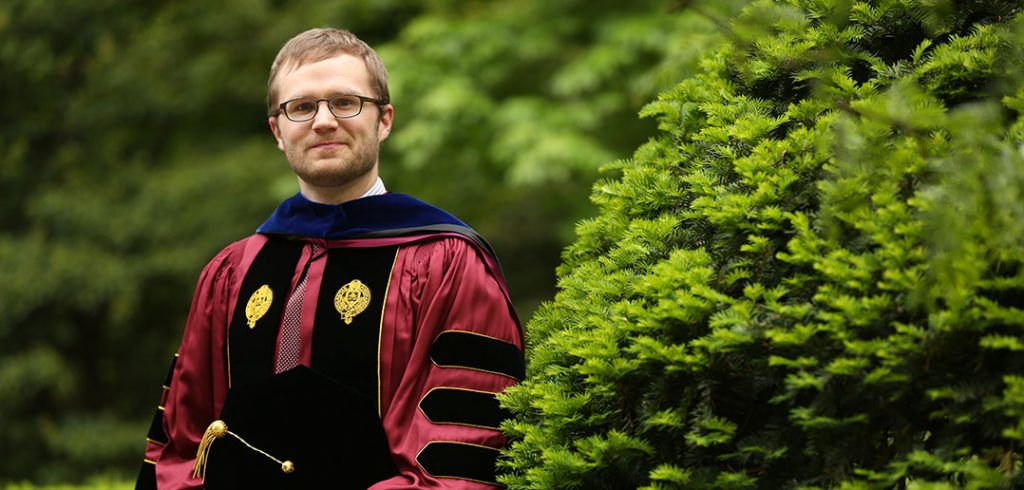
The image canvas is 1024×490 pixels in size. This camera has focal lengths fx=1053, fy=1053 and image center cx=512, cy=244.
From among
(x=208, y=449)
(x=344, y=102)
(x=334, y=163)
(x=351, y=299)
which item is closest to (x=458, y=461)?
(x=351, y=299)

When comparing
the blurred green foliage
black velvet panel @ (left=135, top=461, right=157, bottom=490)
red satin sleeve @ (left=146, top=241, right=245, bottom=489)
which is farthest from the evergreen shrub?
the blurred green foliage

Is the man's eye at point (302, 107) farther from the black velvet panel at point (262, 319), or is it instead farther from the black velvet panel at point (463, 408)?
the black velvet panel at point (463, 408)

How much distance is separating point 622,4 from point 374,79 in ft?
29.6

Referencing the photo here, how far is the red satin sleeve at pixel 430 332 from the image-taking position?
283 cm

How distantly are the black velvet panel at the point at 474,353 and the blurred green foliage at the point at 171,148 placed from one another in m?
7.53

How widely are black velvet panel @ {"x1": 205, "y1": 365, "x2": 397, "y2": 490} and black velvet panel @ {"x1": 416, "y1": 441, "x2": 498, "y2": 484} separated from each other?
0.18 metres

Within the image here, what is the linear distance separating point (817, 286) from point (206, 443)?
1.85 m

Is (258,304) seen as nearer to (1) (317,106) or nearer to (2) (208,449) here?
(2) (208,449)

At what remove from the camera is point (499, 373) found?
115 inches

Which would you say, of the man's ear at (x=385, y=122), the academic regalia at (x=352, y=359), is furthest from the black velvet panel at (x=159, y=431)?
the man's ear at (x=385, y=122)

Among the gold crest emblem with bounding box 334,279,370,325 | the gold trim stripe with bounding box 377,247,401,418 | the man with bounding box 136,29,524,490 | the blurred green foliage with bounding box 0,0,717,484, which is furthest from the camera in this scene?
the blurred green foliage with bounding box 0,0,717,484

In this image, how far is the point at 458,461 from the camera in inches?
110

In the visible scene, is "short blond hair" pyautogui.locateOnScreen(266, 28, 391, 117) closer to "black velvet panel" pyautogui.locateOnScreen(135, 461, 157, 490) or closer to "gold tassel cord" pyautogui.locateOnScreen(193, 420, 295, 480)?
"gold tassel cord" pyautogui.locateOnScreen(193, 420, 295, 480)

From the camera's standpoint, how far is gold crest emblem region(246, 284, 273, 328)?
3230 millimetres
